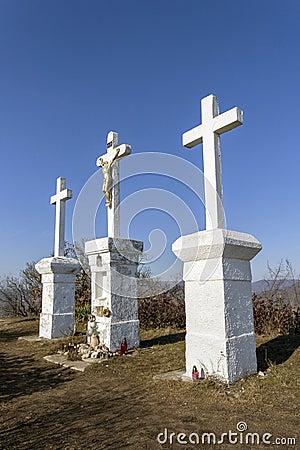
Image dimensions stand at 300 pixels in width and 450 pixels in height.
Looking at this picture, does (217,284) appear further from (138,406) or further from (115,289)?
(115,289)

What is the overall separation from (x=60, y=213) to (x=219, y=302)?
568 cm

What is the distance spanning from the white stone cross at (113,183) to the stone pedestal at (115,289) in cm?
35

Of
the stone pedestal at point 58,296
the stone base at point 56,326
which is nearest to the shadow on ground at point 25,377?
the stone base at point 56,326

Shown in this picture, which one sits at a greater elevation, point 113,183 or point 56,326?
point 113,183

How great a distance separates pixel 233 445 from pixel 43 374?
3.31 meters

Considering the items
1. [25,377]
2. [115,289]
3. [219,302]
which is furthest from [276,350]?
[25,377]

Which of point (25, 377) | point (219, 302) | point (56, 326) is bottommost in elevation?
point (25, 377)

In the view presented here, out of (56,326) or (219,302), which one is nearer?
(219,302)

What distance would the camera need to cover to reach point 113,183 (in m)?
6.97

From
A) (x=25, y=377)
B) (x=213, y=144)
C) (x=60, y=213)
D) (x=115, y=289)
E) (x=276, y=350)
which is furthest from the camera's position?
(x=60, y=213)

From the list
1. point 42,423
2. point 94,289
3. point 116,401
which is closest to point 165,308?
point 94,289

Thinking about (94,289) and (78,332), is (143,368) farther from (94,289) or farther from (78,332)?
(78,332)

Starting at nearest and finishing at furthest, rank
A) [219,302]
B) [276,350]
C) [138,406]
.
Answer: [138,406]
[219,302]
[276,350]

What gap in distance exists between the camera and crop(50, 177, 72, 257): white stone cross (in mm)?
8750
